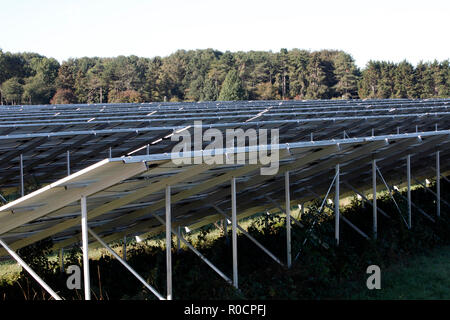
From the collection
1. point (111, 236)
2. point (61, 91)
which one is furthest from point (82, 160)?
point (61, 91)

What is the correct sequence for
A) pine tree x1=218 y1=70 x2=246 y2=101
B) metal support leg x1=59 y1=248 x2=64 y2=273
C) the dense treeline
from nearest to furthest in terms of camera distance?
metal support leg x1=59 y1=248 x2=64 y2=273 < pine tree x1=218 y1=70 x2=246 y2=101 < the dense treeline

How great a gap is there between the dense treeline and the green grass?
176 feet

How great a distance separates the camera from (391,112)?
19.9m

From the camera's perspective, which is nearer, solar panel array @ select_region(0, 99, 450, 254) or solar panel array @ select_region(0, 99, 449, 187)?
solar panel array @ select_region(0, 99, 450, 254)

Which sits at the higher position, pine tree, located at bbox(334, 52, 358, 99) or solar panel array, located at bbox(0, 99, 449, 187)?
pine tree, located at bbox(334, 52, 358, 99)

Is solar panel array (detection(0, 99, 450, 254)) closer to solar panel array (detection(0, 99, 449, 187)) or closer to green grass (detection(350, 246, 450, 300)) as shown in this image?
solar panel array (detection(0, 99, 449, 187))

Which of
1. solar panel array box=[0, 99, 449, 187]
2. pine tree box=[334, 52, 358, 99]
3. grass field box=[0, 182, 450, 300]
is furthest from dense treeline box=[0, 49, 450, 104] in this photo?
grass field box=[0, 182, 450, 300]

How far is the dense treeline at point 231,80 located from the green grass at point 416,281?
2111 inches

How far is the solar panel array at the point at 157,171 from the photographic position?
6082 mm

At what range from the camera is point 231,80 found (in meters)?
64.6

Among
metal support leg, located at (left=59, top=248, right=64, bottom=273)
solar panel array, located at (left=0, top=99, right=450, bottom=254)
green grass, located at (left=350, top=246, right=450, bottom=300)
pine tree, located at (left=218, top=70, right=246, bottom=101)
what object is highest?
pine tree, located at (left=218, top=70, right=246, bottom=101)

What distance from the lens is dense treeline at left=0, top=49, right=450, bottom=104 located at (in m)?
65.7

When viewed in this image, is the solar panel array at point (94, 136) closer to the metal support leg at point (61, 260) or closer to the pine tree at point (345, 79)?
the metal support leg at point (61, 260)
